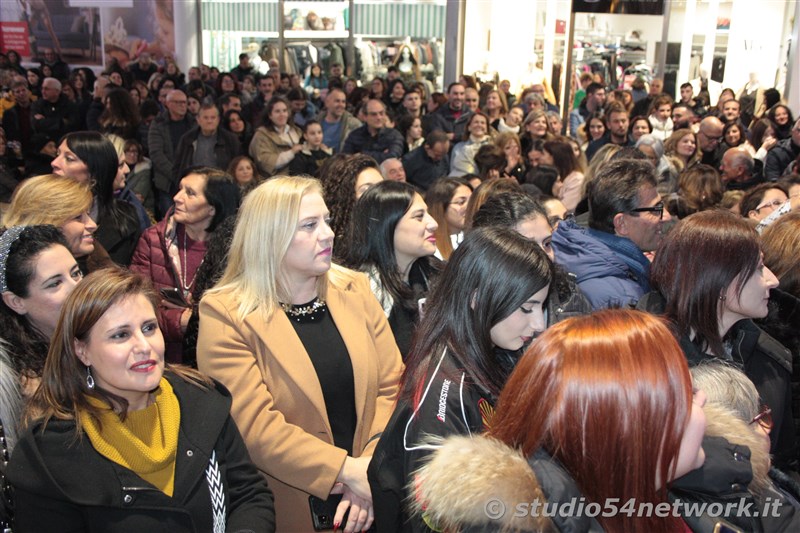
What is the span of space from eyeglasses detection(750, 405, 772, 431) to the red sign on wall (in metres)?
17.5

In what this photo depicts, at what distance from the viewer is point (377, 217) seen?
3.35 metres

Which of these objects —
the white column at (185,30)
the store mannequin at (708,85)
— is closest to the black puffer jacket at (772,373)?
the store mannequin at (708,85)

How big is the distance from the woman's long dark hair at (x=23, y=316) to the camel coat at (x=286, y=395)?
539 millimetres

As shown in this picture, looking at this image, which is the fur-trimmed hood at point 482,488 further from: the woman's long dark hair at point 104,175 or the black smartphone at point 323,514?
the woman's long dark hair at point 104,175

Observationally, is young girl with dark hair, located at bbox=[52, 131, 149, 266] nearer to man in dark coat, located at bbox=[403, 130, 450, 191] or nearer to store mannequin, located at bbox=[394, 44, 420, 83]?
man in dark coat, located at bbox=[403, 130, 450, 191]

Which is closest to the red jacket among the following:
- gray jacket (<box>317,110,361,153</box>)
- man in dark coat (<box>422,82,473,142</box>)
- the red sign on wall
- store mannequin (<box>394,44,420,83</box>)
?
gray jacket (<box>317,110,361,153</box>)

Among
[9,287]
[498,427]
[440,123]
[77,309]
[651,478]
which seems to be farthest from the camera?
[440,123]

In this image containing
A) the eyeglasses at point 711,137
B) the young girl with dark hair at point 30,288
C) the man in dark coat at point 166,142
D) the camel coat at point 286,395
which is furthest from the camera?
the eyeglasses at point 711,137

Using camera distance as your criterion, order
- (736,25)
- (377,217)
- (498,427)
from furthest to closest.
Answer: (736,25), (377,217), (498,427)

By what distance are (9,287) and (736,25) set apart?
12261 millimetres

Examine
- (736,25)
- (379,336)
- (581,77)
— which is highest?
(736,25)

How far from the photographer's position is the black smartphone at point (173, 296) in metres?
3.41

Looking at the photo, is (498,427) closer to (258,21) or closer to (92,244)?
(92,244)

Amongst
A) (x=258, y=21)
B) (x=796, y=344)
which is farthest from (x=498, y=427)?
(x=258, y=21)
